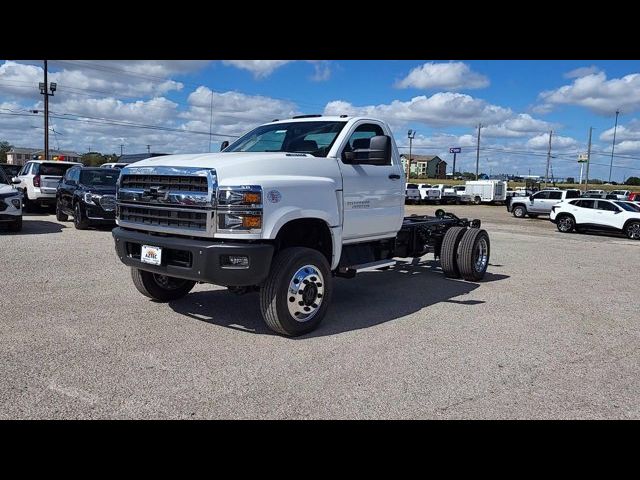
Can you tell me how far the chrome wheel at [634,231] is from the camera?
21.0 meters

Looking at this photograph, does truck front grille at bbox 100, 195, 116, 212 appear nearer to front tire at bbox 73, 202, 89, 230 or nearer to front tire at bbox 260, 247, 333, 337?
front tire at bbox 73, 202, 89, 230

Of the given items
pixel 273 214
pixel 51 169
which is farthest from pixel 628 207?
pixel 51 169

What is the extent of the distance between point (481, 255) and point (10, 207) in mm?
10970

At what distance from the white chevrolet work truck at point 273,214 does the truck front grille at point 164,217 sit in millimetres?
11

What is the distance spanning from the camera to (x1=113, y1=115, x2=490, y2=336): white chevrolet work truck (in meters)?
4.98

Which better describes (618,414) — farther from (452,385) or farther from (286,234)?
(286,234)

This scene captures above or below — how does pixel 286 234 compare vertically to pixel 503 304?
above

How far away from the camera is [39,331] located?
212 inches

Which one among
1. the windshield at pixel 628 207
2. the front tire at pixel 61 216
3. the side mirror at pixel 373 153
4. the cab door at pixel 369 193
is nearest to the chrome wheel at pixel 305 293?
the cab door at pixel 369 193

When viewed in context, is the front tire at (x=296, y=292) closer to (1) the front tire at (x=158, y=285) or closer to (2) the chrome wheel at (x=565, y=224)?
(1) the front tire at (x=158, y=285)

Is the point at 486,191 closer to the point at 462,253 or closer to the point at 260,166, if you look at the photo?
the point at 462,253

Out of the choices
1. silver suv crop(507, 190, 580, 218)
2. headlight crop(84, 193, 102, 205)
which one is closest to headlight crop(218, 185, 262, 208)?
headlight crop(84, 193, 102, 205)
